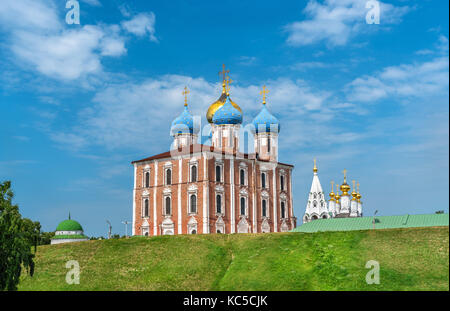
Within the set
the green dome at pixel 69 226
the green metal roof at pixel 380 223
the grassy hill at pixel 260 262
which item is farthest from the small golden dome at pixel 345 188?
the green dome at pixel 69 226

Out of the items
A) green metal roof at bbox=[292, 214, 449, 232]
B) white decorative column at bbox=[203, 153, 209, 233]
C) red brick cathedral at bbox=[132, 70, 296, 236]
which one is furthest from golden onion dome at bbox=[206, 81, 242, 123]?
green metal roof at bbox=[292, 214, 449, 232]

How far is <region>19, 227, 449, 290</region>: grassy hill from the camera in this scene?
31859 mm

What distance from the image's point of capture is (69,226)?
209 ft

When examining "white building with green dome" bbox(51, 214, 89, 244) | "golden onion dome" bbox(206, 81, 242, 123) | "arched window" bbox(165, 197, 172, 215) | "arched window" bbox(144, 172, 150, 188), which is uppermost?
"golden onion dome" bbox(206, 81, 242, 123)

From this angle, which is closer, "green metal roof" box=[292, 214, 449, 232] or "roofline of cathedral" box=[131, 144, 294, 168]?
"green metal roof" box=[292, 214, 449, 232]

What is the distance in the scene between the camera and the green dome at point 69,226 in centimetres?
6350

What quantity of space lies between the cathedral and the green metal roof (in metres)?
18.1

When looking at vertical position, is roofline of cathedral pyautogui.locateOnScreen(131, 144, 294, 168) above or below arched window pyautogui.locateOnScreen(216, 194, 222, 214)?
above

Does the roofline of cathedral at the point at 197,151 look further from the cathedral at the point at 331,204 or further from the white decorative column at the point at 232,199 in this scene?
the cathedral at the point at 331,204

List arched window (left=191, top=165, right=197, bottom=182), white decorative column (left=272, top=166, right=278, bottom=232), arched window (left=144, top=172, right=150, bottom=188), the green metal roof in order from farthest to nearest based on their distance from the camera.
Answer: white decorative column (left=272, top=166, right=278, bottom=232) < arched window (left=144, top=172, right=150, bottom=188) < arched window (left=191, top=165, right=197, bottom=182) < the green metal roof

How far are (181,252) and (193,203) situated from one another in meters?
13.8

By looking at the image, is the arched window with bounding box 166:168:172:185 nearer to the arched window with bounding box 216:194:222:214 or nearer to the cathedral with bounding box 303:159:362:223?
the arched window with bounding box 216:194:222:214
